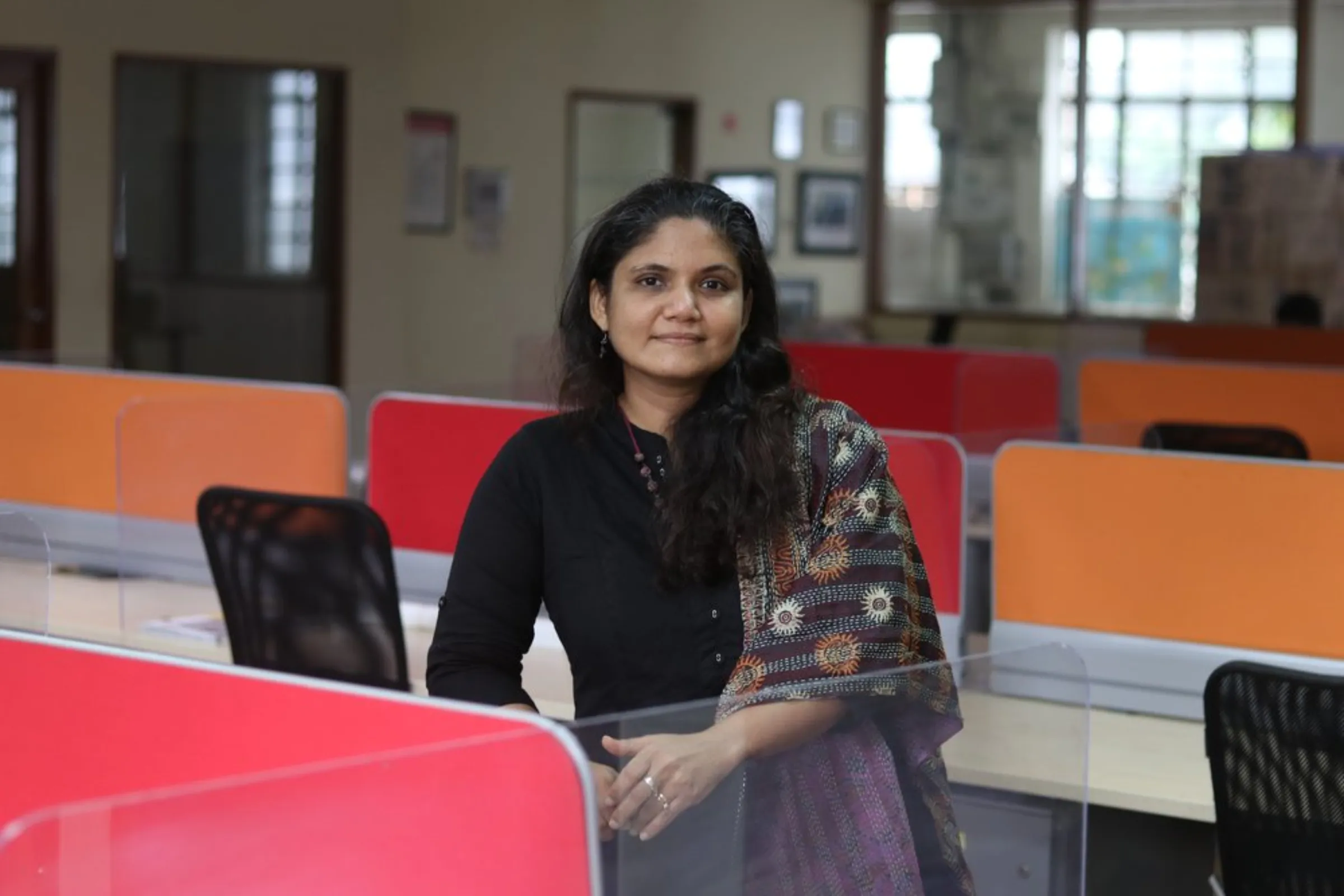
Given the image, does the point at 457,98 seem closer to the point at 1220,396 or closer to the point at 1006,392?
the point at 1006,392

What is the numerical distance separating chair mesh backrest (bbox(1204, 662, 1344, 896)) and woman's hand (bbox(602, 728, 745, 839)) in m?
0.94

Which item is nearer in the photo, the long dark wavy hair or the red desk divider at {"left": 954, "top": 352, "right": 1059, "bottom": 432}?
the long dark wavy hair

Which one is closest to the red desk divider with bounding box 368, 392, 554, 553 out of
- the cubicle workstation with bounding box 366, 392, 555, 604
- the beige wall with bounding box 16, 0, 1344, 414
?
the cubicle workstation with bounding box 366, 392, 555, 604

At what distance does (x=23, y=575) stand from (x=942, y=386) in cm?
327

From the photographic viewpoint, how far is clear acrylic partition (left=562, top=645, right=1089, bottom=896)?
1317 mm

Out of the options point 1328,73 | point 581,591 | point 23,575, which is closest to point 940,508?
point 23,575

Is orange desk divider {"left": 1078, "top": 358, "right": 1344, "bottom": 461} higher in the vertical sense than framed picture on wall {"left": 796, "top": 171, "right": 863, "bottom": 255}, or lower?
lower

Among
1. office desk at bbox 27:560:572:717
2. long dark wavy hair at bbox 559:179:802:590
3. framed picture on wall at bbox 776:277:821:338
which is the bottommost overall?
office desk at bbox 27:560:572:717

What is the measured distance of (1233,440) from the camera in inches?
166

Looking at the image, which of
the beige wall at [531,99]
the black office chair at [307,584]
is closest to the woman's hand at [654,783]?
the black office chair at [307,584]

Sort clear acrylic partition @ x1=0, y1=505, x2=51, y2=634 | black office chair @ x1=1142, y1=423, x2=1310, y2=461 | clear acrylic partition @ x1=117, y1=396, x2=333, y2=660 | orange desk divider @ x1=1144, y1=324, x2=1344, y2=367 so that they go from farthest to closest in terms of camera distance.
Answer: orange desk divider @ x1=1144, y1=324, x2=1344, y2=367, black office chair @ x1=1142, y1=423, x2=1310, y2=461, clear acrylic partition @ x1=117, y1=396, x2=333, y2=660, clear acrylic partition @ x1=0, y1=505, x2=51, y2=634

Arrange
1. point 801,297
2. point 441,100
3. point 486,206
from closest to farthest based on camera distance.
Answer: point 441,100, point 486,206, point 801,297

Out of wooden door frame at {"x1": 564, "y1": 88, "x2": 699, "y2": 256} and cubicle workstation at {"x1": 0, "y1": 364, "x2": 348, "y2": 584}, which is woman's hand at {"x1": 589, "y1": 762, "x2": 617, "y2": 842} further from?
wooden door frame at {"x1": 564, "y1": 88, "x2": 699, "y2": 256}

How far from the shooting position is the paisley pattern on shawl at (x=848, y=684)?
142cm
